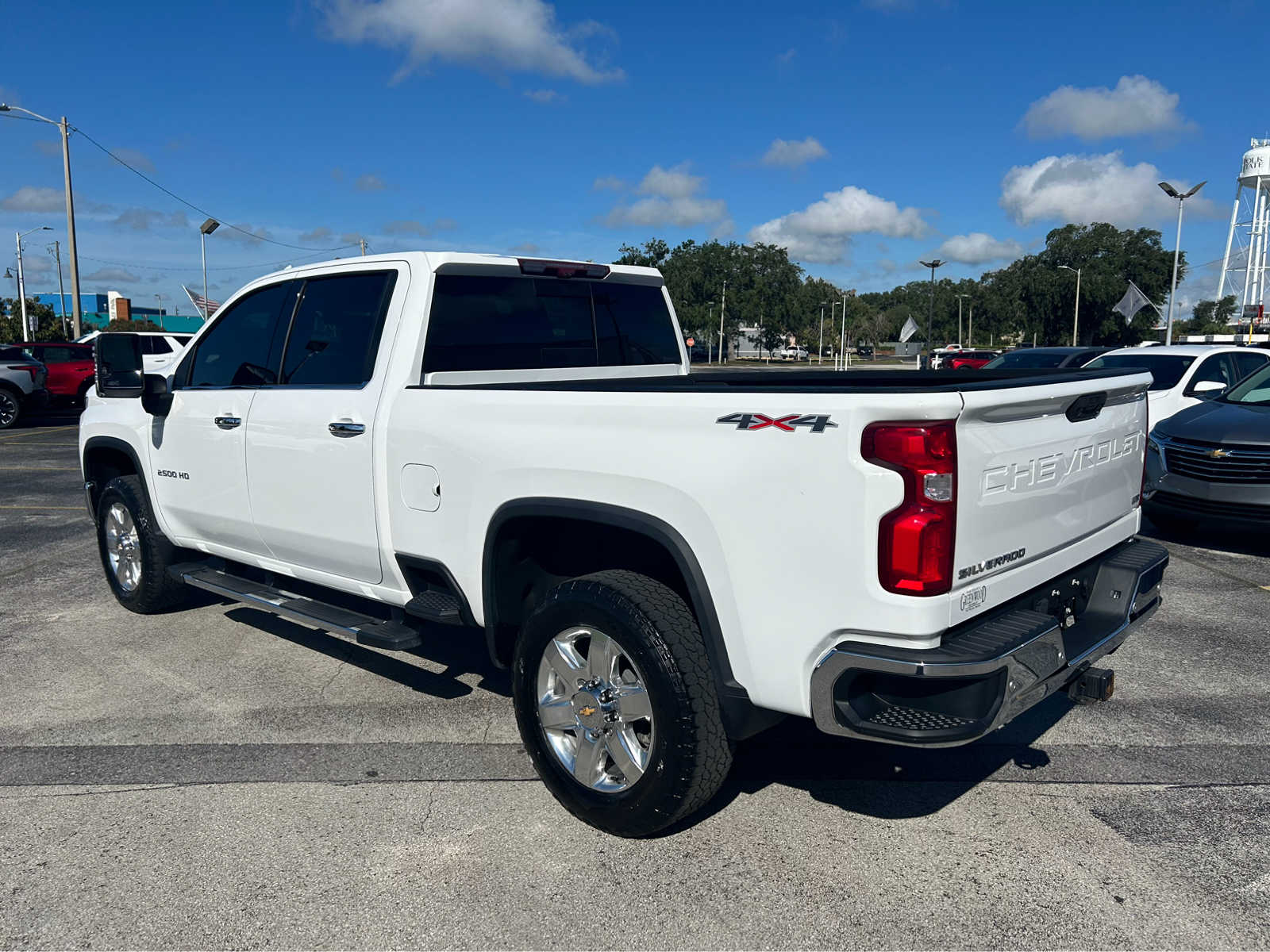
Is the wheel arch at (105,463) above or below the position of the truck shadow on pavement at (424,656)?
above

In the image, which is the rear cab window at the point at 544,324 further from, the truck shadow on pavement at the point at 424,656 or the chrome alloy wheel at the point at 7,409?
the chrome alloy wheel at the point at 7,409

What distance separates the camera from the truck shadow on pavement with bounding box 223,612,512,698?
4.95 m

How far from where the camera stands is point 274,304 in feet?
16.4

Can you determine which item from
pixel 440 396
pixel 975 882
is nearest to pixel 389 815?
pixel 440 396

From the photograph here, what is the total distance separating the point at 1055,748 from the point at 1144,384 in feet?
4.96

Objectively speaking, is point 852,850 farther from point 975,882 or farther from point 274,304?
point 274,304

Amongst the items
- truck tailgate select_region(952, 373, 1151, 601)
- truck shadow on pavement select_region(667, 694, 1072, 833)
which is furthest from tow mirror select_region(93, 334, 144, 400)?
truck tailgate select_region(952, 373, 1151, 601)

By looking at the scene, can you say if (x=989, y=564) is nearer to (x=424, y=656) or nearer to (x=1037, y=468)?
(x=1037, y=468)

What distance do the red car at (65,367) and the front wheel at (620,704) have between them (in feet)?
73.6

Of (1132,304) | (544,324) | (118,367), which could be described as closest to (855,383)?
(544,324)

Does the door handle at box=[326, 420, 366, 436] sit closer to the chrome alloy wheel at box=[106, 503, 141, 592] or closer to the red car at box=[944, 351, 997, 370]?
the chrome alloy wheel at box=[106, 503, 141, 592]

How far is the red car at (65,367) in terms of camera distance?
2259 cm

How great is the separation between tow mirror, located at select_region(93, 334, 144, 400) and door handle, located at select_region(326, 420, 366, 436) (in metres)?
1.78

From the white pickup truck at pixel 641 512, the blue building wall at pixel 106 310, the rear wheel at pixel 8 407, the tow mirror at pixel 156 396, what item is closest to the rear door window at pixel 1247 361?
the white pickup truck at pixel 641 512
